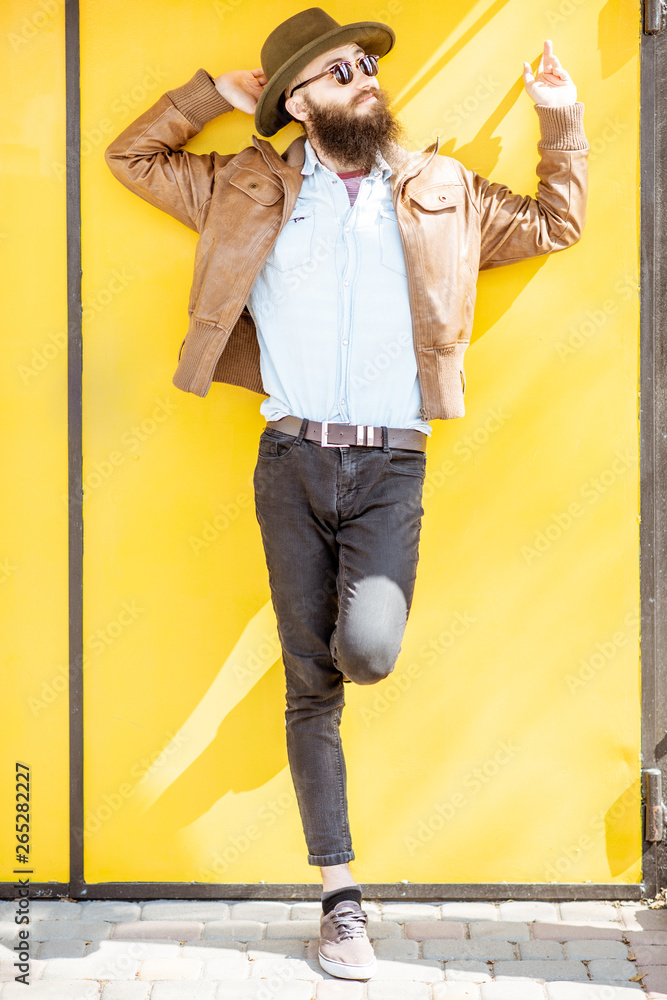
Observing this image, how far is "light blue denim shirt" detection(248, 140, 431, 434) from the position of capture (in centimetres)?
291

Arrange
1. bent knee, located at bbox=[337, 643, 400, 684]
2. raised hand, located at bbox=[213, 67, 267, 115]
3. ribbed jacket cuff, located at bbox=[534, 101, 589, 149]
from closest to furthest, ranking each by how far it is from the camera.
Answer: bent knee, located at bbox=[337, 643, 400, 684] → ribbed jacket cuff, located at bbox=[534, 101, 589, 149] → raised hand, located at bbox=[213, 67, 267, 115]

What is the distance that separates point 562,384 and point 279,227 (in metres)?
1.10

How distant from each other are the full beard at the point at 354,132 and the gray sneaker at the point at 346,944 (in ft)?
7.56

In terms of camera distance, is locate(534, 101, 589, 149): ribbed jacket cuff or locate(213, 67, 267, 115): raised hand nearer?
locate(534, 101, 589, 149): ribbed jacket cuff

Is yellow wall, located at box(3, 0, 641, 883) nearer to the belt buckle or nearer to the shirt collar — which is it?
the shirt collar

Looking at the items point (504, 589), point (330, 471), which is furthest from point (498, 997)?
point (330, 471)

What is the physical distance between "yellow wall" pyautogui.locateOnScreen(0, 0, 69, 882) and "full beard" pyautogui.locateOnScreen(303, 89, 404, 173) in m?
0.91

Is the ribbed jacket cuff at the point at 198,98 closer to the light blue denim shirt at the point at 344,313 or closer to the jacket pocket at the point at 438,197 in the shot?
the light blue denim shirt at the point at 344,313

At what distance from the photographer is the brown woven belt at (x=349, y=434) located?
2.89 meters

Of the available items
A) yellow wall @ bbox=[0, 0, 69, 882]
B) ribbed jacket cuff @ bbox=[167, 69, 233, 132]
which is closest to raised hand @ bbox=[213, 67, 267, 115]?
ribbed jacket cuff @ bbox=[167, 69, 233, 132]

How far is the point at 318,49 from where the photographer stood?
9.62 ft

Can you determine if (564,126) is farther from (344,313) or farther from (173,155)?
(173,155)

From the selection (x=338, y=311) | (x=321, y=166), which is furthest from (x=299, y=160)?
(x=338, y=311)

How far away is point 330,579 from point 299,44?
167 cm
